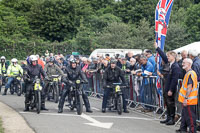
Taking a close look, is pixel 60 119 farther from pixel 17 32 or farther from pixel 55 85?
pixel 17 32

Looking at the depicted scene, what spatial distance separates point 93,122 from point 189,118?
3024 millimetres

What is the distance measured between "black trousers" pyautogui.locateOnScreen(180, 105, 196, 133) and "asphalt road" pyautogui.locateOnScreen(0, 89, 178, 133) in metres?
0.59

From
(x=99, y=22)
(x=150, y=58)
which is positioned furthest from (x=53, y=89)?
(x=99, y=22)

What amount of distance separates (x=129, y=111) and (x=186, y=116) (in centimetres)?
478

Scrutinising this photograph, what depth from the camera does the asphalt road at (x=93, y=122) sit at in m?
10.8

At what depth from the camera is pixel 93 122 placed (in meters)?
12.1

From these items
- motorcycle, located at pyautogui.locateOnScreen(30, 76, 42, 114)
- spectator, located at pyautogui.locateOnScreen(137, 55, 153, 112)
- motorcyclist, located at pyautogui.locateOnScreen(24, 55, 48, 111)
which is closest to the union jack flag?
spectator, located at pyautogui.locateOnScreen(137, 55, 153, 112)

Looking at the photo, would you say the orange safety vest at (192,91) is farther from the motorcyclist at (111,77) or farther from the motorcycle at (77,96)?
the motorcyclist at (111,77)

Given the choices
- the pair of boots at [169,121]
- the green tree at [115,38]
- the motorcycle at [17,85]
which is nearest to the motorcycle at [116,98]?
the pair of boots at [169,121]

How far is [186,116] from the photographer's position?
10344 mm

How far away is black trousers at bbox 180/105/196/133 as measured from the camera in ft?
33.4

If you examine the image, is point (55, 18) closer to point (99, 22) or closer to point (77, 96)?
point (99, 22)

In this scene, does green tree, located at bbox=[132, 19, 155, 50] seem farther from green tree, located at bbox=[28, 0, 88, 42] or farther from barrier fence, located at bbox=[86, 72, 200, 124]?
barrier fence, located at bbox=[86, 72, 200, 124]

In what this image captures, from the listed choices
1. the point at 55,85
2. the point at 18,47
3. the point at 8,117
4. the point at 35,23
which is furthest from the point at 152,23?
the point at 8,117
